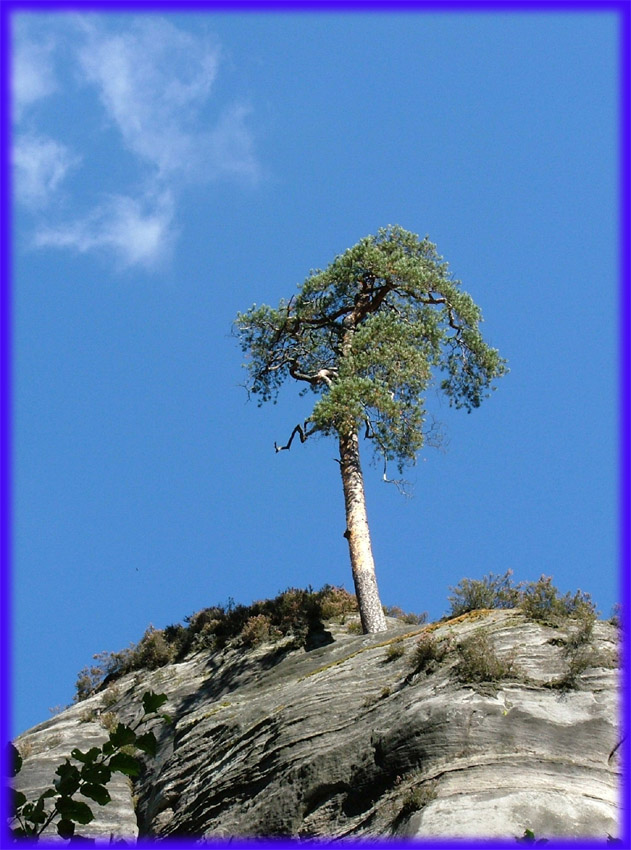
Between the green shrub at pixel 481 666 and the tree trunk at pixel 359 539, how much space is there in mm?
5205

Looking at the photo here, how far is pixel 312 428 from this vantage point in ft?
68.2

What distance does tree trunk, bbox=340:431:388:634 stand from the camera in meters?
18.5

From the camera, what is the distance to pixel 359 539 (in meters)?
19.8

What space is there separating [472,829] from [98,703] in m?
13.5

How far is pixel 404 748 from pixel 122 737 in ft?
23.1

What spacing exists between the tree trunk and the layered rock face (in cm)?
121

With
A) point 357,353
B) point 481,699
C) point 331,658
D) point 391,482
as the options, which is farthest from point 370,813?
point 357,353

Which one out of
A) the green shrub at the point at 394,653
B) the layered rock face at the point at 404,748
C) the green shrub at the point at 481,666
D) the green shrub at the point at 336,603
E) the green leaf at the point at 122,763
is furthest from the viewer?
the green shrub at the point at 336,603

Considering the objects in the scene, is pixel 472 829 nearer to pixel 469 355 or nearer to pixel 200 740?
pixel 200 740

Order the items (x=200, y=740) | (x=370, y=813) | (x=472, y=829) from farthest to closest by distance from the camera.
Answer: (x=200, y=740), (x=370, y=813), (x=472, y=829)

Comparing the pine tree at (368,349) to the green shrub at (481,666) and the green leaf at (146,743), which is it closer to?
the green shrub at (481,666)

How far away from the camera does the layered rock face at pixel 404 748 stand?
1028 centimetres

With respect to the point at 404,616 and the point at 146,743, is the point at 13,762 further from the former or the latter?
the point at 404,616

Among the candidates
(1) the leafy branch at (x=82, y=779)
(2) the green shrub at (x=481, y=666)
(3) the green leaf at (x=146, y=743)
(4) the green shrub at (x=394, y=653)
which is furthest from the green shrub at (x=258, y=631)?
(3) the green leaf at (x=146, y=743)
